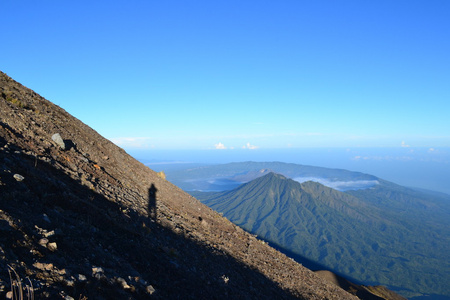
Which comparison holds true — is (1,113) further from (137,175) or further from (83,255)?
(83,255)

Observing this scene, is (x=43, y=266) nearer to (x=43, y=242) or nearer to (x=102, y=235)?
(x=43, y=242)

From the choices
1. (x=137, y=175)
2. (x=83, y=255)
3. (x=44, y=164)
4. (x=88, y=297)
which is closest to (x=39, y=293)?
(x=88, y=297)

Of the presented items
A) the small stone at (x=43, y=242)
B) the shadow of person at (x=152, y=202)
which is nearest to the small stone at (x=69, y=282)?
the small stone at (x=43, y=242)

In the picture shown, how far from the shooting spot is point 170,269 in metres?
9.58

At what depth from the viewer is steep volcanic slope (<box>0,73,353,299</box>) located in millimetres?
5645

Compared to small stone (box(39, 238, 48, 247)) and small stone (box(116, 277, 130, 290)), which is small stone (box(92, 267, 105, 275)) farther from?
small stone (box(39, 238, 48, 247))

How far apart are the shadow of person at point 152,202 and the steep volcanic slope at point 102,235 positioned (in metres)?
0.11

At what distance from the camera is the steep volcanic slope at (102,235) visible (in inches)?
222

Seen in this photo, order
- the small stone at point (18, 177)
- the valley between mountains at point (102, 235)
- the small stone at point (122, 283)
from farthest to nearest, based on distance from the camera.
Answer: the small stone at point (18, 177), the small stone at point (122, 283), the valley between mountains at point (102, 235)

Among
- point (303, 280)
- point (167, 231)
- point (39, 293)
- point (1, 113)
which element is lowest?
point (303, 280)

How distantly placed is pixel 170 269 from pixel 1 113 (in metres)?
14.0

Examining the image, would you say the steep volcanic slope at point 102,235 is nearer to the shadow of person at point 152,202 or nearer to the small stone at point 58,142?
the shadow of person at point 152,202

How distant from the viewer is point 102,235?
338 inches

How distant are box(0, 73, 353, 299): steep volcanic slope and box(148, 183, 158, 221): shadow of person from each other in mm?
113
